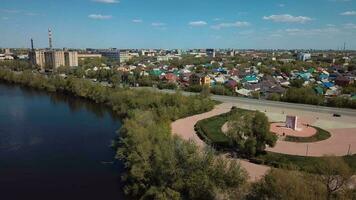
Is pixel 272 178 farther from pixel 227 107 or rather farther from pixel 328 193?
pixel 227 107

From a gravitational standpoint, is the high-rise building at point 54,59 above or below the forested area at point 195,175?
above

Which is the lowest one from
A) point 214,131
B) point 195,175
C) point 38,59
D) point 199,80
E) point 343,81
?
point 214,131

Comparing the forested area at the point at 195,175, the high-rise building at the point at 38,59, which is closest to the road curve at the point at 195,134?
the forested area at the point at 195,175

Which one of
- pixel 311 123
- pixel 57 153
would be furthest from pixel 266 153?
pixel 57 153

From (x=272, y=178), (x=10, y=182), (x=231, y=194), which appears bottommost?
(x=10, y=182)

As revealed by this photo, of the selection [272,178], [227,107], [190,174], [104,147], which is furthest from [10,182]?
[227,107]

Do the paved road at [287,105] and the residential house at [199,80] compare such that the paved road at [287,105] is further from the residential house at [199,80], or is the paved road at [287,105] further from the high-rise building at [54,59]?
the high-rise building at [54,59]

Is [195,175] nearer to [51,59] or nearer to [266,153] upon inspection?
[266,153]
